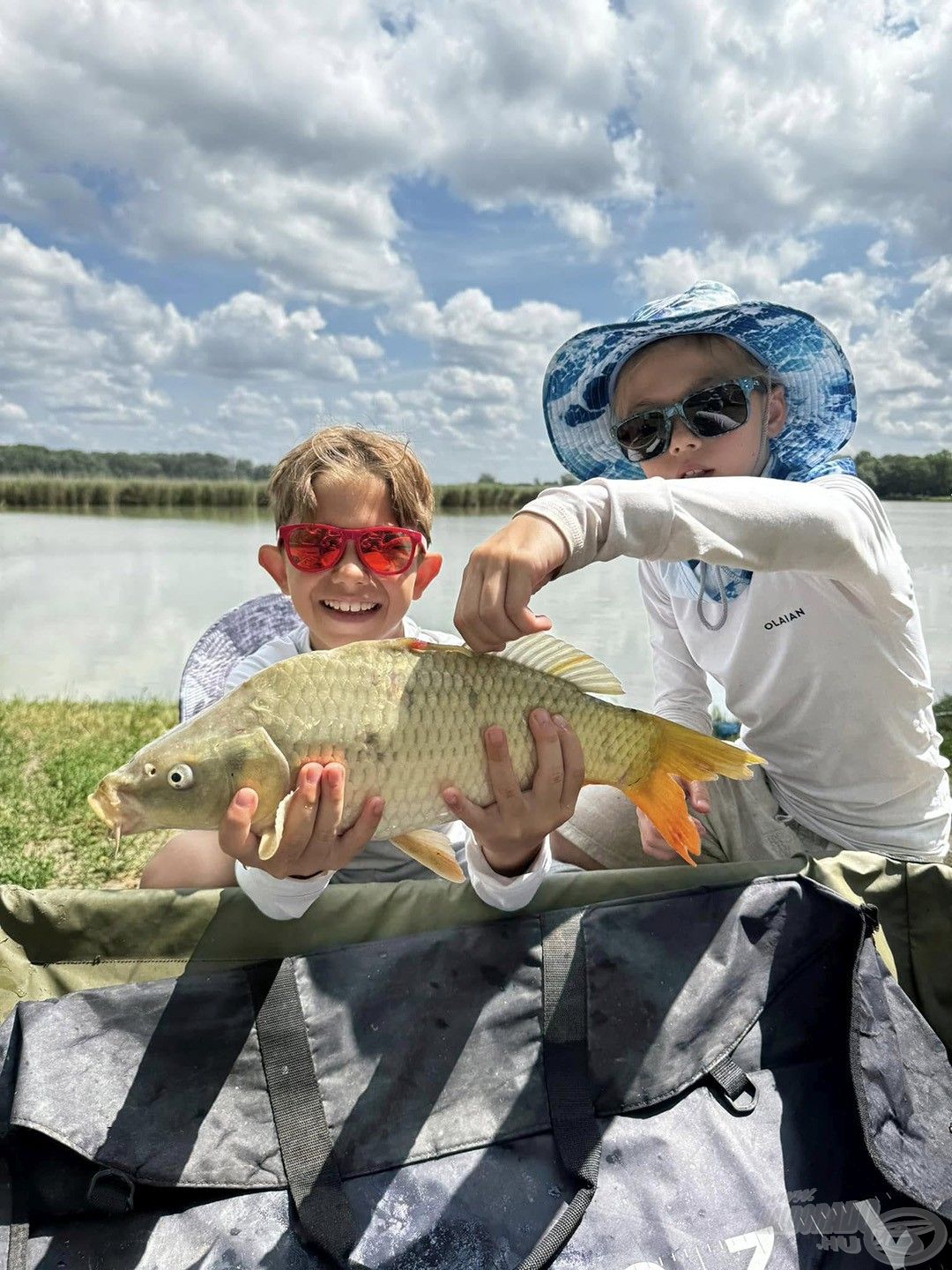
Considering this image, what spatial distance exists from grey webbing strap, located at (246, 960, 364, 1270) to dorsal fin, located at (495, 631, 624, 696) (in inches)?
17.9

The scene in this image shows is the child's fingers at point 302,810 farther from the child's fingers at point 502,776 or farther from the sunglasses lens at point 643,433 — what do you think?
the sunglasses lens at point 643,433

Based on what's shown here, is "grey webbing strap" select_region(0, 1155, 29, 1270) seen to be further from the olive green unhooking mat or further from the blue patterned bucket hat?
the blue patterned bucket hat

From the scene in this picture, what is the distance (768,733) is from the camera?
4.92ft

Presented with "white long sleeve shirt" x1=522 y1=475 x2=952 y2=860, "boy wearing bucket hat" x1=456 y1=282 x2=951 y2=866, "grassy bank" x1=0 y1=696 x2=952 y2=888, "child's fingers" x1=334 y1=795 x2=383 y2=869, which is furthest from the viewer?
"grassy bank" x1=0 y1=696 x2=952 y2=888

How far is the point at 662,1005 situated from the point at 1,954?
80 centimetres

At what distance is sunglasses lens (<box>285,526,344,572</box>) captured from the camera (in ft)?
4.61

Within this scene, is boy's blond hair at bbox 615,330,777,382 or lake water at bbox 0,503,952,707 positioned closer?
boy's blond hair at bbox 615,330,777,382

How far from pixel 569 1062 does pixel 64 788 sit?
1.99m

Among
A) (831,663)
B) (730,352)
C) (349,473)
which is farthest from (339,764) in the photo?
(730,352)

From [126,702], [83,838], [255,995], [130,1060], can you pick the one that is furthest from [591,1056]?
[126,702]

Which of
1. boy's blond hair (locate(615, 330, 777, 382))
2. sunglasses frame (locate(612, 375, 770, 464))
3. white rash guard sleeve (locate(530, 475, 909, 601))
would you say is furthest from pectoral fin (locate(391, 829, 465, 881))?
boy's blond hair (locate(615, 330, 777, 382))

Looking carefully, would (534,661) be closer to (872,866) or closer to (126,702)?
(872,866)

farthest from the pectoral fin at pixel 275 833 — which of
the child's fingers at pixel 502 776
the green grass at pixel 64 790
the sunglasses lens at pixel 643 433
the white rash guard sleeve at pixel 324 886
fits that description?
the green grass at pixel 64 790

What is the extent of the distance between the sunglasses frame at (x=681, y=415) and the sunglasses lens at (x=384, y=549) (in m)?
0.42
